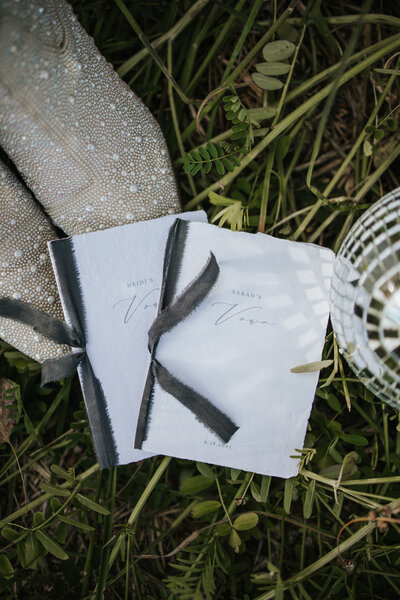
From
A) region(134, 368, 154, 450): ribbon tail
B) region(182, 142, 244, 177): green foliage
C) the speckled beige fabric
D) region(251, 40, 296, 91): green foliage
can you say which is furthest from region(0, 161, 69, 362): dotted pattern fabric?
region(251, 40, 296, 91): green foliage

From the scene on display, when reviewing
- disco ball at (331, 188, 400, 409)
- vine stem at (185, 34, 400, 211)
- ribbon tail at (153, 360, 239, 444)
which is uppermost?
vine stem at (185, 34, 400, 211)

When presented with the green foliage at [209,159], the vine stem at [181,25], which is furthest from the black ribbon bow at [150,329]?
the vine stem at [181,25]

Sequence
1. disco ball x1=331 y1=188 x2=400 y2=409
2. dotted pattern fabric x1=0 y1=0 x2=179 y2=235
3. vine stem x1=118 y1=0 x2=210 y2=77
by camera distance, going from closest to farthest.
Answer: disco ball x1=331 y1=188 x2=400 y2=409, dotted pattern fabric x1=0 y1=0 x2=179 y2=235, vine stem x1=118 y1=0 x2=210 y2=77

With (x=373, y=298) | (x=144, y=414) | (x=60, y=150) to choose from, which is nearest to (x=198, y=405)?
(x=144, y=414)

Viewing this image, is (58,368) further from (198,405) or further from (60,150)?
(60,150)

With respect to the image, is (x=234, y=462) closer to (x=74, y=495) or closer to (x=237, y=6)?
(x=74, y=495)

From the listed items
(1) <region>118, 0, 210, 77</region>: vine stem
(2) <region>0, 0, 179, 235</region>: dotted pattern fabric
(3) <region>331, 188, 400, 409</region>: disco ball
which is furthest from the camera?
(1) <region>118, 0, 210, 77</region>: vine stem

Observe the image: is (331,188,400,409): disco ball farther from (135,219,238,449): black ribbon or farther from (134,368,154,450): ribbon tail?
(134,368,154,450): ribbon tail

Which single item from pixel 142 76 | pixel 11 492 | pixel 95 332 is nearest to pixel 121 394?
pixel 95 332
